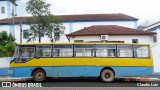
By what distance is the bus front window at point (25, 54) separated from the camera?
1967cm

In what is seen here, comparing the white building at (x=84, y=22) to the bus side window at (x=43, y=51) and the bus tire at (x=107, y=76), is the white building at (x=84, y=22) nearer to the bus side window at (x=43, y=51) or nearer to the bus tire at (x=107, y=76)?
the bus side window at (x=43, y=51)

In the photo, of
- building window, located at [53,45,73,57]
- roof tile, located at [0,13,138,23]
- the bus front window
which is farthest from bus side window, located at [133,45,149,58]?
roof tile, located at [0,13,138,23]

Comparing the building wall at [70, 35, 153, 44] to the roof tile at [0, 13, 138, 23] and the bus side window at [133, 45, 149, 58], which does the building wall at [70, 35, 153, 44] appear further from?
the roof tile at [0, 13, 138, 23]

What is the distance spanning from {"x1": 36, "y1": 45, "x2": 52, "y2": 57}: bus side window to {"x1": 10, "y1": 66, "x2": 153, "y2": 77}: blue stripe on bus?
86 cm

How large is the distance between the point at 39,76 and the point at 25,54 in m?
1.60

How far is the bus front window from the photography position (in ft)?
64.5

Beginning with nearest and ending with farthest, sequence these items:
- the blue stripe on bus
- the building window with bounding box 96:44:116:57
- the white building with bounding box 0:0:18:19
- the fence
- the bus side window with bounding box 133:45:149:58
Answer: the blue stripe on bus < the building window with bounding box 96:44:116:57 < the bus side window with bounding box 133:45:149:58 < the fence < the white building with bounding box 0:0:18:19

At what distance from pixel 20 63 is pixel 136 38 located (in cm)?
1823

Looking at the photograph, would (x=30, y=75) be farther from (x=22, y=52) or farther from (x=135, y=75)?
(x=135, y=75)

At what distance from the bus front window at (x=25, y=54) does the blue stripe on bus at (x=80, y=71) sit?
55 cm

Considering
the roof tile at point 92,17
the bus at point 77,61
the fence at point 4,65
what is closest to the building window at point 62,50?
the bus at point 77,61

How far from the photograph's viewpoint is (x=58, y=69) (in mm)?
19734

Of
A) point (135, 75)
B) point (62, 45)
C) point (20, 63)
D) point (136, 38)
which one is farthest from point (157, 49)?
point (20, 63)

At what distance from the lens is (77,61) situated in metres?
19.8
